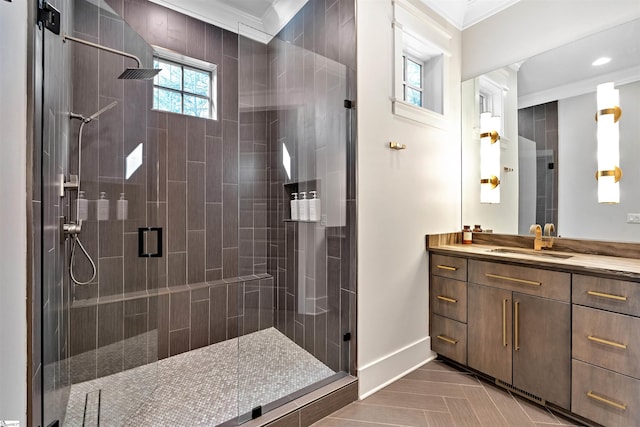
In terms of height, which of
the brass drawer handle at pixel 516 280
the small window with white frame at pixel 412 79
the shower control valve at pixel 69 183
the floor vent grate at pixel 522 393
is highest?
the small window with white frame at pixel 412 79

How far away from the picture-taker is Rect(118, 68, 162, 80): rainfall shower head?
5.15 ft

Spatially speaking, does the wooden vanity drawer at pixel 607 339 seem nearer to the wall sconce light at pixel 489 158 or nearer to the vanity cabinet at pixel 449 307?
the vanity cabinet at pixel 449 307

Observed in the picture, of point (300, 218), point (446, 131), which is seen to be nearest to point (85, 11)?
point (300, 218)

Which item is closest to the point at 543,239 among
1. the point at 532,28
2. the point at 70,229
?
the point at 532,28

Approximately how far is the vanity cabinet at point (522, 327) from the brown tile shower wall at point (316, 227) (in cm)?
92

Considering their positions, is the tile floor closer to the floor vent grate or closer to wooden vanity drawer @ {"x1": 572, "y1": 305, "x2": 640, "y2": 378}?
the floor vent grate

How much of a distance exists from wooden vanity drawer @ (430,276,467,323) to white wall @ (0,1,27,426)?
7.47 feet

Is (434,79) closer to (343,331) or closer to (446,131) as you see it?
(446,131)

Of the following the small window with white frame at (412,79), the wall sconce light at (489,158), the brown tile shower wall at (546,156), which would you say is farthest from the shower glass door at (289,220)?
the brown tile shower wall at (546,156)

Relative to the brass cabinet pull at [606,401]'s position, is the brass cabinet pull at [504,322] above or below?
above

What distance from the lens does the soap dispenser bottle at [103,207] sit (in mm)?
1476

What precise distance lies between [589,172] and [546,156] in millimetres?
284

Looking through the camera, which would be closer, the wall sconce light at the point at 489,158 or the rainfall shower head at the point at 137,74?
the rainfall shower head at the point at 137,74

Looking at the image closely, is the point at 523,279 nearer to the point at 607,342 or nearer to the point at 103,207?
the point at 607,342
